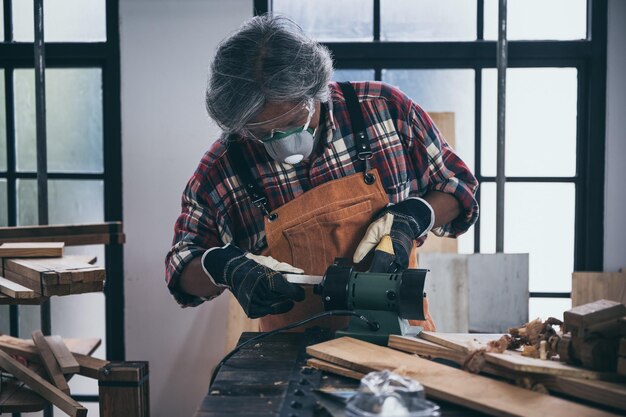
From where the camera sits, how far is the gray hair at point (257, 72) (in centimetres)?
169

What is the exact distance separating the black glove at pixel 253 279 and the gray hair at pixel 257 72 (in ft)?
1.17

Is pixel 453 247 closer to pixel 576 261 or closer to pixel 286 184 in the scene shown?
pixel 576 261

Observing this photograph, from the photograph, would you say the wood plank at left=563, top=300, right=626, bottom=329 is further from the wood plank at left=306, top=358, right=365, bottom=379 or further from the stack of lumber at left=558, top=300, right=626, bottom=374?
the wood plank at left=306, top=358, right=365, bottom=379

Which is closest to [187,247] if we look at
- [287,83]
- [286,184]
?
[286,184]

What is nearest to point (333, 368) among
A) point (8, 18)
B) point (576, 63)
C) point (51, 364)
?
point (51, 364)

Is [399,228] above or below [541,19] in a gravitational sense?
below

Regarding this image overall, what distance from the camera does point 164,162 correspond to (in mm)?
3221

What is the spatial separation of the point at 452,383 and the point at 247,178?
0.92 m

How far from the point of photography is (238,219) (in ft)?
6.64

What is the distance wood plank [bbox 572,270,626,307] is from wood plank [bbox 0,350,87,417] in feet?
7.24

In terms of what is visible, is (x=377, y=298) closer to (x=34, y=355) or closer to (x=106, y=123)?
(x=34, y=355)

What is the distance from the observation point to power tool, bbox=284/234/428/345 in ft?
5.19

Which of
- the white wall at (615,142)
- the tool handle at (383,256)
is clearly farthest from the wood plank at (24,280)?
the white wall at (615,142)

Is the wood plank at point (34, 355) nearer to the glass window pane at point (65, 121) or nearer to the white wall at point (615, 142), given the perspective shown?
the glass window pane at point (65, 121)
